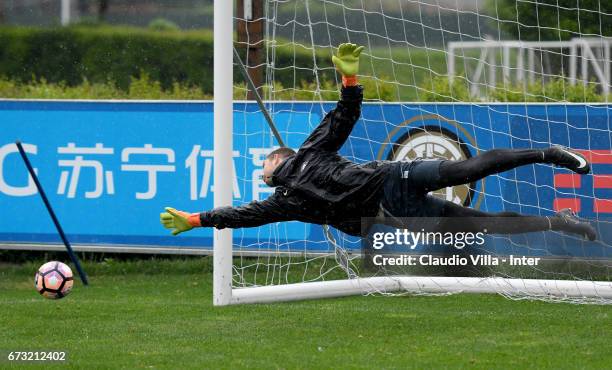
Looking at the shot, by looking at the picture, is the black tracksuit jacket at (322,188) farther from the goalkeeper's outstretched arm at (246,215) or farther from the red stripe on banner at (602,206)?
the red stripe on banner at (602,206)

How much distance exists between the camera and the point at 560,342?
921 cm

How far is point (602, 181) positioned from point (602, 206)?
0.27 meters

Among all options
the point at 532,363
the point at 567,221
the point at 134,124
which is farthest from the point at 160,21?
the point at 532,363

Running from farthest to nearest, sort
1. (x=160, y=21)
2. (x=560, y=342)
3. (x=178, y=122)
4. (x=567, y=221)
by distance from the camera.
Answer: (x=160, y=21) → (x=178, y=122) → (x=567, y=221) → (x=560, y=342)

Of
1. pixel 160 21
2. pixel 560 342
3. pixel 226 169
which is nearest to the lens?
pixel 560 342

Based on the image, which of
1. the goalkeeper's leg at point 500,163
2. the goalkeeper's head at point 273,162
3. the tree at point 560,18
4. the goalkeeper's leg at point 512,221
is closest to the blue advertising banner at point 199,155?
the tree at point 560,18

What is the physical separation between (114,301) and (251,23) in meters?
3.57

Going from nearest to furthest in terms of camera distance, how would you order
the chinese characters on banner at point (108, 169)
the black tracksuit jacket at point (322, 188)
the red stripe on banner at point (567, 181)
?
the black tracksuit jacket at point (322, 188)
the red stripe on banner at point (567, 181)
the chinese characters on banner at point (108, 169)

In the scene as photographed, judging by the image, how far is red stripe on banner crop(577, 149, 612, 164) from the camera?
40.5 ft

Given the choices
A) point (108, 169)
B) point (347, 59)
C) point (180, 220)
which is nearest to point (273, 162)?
point (180, 220)

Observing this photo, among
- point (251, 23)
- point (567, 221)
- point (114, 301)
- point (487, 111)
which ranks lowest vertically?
point (114, 301)

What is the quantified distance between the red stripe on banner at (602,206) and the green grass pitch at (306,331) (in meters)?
1.48

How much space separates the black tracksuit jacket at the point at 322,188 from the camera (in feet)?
33.5

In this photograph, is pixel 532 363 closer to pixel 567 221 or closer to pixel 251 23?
pixel 567 221
